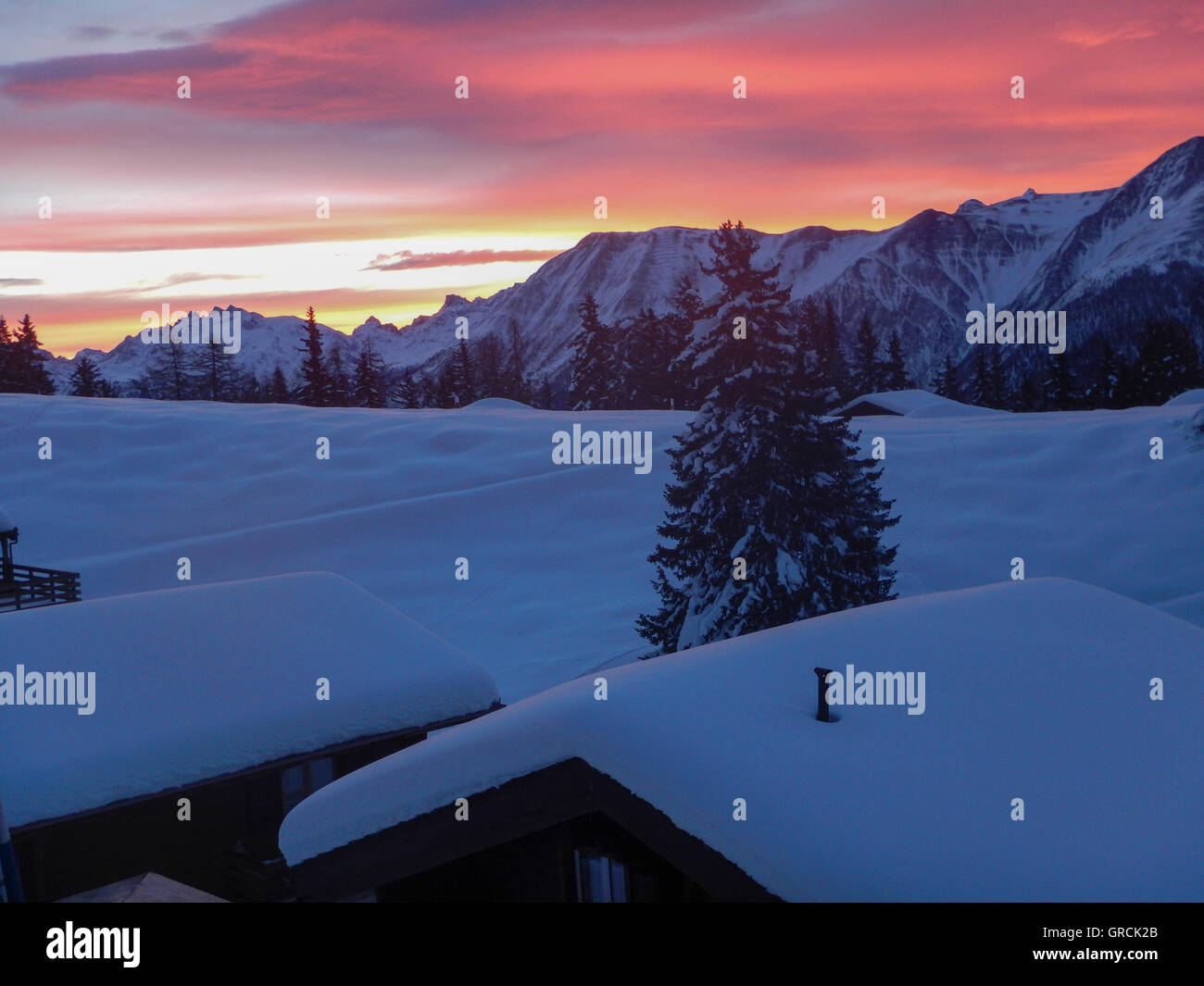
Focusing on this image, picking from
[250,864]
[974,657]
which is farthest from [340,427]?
[974,657]

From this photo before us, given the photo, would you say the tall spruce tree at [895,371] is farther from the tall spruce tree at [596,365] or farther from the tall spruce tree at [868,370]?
the tall spruce tree at [596,365]

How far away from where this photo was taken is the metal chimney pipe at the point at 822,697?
20.9ft

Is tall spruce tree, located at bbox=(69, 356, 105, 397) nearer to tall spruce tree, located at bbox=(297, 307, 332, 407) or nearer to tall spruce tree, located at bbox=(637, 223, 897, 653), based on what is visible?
tall spruce tree, located at bbox=(297, 307, 332, 407)

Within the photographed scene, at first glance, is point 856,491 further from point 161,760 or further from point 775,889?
point 775,889

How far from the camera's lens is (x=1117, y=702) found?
280 inches

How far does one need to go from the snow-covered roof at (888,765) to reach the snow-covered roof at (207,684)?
575cm

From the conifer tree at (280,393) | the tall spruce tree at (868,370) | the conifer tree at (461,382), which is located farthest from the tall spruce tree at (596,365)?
the conifer tree at (280,393)

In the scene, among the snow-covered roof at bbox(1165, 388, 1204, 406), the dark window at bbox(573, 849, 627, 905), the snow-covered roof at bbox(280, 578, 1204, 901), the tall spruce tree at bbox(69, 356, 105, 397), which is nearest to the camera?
the snow-covered roof at bbox(280, 578, 1204, 901)

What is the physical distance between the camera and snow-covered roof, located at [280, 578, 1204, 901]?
5344mm

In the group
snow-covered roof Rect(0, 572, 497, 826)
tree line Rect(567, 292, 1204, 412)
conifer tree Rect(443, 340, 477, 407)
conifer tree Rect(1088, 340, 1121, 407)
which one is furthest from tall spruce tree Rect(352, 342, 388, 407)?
snow-covered roof Rect(0, 572, 497, 826)

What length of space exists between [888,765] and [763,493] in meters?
14.3

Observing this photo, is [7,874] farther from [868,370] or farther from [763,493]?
[868,370]

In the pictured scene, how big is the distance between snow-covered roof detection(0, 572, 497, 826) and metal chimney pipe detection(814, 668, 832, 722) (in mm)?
8150
